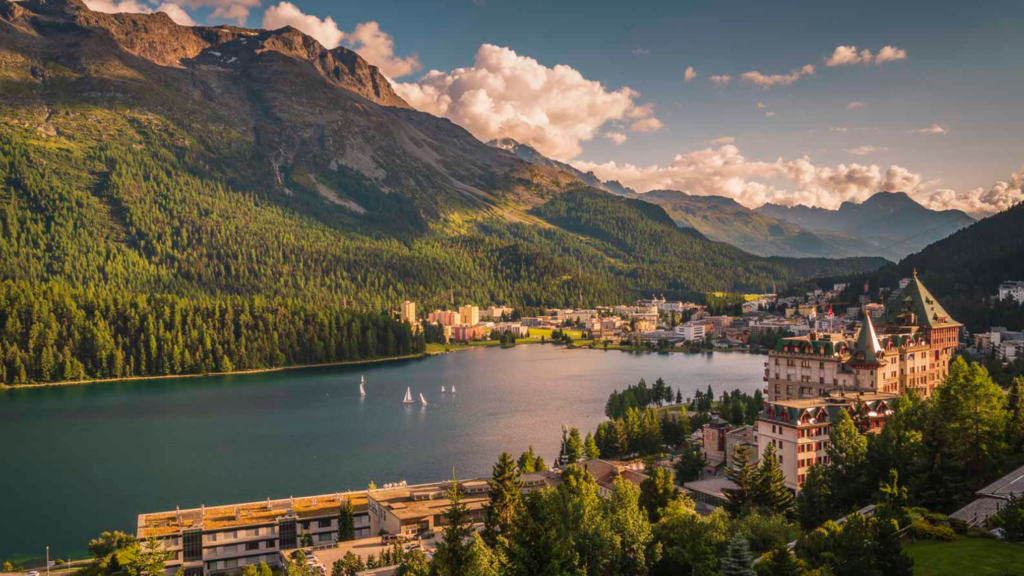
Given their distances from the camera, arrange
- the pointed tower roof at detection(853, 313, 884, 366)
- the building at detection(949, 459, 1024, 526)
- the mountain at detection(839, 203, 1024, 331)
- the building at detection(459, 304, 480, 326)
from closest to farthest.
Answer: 1. the building at detection(949, 459, 1024, 526)
2. the pointed tower roof at detection(853, 313, 884, 366)
3. the mountain at detection(839, 203, 1024, 331)
4. the building at detection(459, 304, 480, 326)

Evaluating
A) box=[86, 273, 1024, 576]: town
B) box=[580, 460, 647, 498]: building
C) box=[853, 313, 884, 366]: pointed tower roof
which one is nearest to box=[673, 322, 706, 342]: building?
box=[86, 273, 1024, 576]: town

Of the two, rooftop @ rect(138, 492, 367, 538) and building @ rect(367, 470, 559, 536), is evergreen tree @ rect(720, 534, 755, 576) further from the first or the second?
rooftop @ rect(138, 492, 367, 538)

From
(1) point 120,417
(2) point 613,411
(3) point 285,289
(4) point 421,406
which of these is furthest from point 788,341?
(3) point 285,289

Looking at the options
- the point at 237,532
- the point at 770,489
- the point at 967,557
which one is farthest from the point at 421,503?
the point at 967,557

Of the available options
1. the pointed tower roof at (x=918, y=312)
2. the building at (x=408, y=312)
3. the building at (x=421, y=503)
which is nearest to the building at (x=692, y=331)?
the building at (x=408, y=312)

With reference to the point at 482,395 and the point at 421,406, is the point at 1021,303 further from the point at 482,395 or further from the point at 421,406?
the point at 421,406

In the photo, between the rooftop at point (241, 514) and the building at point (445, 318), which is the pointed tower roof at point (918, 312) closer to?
the rooftop at point (241, 514)
